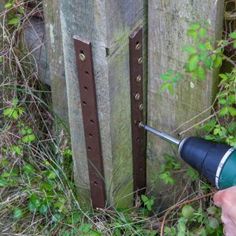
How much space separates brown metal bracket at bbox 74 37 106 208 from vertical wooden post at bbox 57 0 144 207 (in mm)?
17

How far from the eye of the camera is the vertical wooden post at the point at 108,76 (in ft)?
6.69

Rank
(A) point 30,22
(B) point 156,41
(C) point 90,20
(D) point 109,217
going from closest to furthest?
(C) point 90,20 → (B) point 156,41 → (D) point 109,217 → (A) point 30,22

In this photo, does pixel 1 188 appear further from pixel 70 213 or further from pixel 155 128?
pixel 155 128

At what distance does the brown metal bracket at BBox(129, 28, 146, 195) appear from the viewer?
2.18m

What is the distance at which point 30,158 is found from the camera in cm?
277

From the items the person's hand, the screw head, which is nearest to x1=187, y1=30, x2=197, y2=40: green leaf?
the screw head

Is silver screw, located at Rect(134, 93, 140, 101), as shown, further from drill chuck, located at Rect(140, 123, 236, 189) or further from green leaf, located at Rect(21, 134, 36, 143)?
green leaf, located at Rect(21, 134, 36, 143)

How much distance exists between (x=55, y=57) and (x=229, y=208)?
969mm

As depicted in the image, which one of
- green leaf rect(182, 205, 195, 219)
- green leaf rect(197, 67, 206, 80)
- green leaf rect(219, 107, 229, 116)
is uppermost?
green leaf rect(197, 67, 206, 80)

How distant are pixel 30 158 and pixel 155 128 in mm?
630

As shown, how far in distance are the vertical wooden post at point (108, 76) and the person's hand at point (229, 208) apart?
0.48 meters

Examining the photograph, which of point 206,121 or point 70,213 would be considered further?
point 70,213

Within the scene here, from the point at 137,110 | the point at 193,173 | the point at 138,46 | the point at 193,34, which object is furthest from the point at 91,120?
the point at 193,34

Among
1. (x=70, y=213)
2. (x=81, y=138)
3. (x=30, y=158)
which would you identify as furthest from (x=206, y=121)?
(x=30, y=158)
